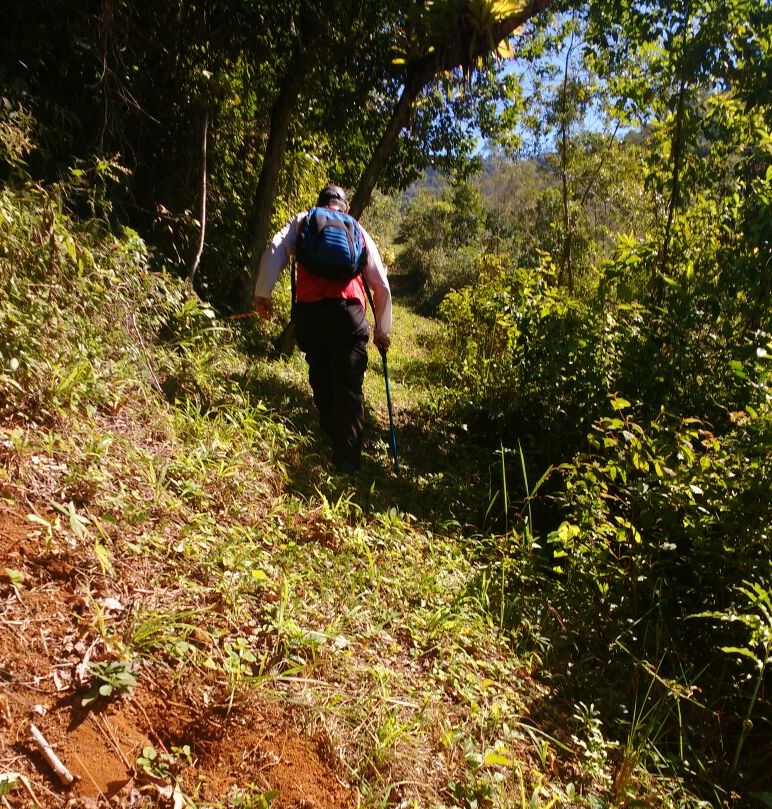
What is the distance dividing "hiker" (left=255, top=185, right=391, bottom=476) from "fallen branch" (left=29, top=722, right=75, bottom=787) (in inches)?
101

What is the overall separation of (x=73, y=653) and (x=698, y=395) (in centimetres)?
393

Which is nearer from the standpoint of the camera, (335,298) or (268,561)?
(268,561)

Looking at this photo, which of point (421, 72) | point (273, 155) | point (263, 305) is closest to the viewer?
point (263, 305)

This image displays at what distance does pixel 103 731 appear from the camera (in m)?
1.53

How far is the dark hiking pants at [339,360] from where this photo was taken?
377 centimetres

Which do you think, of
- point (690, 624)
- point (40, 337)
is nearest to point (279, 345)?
point (40, 337)

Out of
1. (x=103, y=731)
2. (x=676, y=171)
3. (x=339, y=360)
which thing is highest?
(x=676, y=171)

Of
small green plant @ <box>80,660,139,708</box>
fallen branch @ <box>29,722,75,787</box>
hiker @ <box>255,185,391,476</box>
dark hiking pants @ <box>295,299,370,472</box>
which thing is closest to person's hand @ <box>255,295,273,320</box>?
hiker @ <box>255,185,391,476</box>

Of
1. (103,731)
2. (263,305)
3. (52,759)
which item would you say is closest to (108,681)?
(103,731)

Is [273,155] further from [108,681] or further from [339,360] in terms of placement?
[108,681]

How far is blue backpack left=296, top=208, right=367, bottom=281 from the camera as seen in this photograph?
3.60 meters

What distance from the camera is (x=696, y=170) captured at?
5.09 m

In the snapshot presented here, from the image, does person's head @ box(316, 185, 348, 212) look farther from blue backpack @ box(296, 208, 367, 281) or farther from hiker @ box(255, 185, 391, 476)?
blue backpack @ box(296, 208, 367, 281)

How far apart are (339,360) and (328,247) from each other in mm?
736
